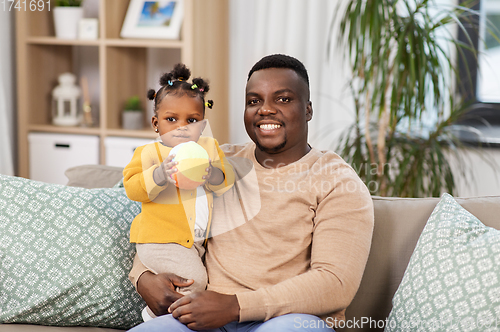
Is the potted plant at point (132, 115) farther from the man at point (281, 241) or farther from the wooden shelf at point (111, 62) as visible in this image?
the man at point (281, 241)

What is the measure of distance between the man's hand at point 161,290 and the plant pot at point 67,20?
2.08 metres

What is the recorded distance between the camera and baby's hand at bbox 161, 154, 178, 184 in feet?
3.58

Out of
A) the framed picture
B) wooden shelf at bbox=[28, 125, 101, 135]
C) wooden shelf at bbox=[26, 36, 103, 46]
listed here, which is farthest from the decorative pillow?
wooden shelf at bbox=[26, 36, 103, 46]

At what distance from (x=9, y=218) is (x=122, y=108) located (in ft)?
5.58

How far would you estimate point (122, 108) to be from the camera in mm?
2893

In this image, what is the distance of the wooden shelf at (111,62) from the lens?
2.62 meters

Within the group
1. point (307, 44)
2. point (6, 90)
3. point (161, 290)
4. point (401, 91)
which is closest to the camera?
point (161, 290)

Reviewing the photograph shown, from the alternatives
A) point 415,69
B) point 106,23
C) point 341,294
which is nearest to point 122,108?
point 106,23

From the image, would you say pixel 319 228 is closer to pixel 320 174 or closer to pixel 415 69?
pixel 320 174

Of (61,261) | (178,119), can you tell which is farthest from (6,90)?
(178,119)

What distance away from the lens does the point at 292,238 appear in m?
1.20

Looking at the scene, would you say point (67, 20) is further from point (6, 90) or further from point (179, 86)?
point (179, 86)

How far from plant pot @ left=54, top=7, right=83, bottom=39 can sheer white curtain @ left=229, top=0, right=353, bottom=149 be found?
89 cm

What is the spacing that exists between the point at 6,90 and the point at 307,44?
1.79 meters
